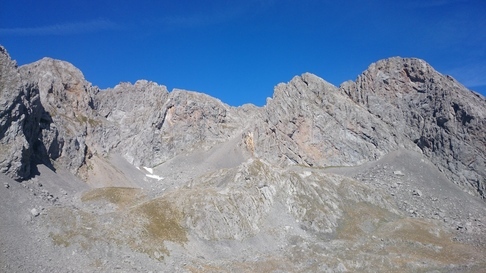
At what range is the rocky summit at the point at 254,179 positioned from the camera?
6371 cm

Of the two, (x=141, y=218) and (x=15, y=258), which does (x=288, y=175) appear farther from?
(x=15, y=258)

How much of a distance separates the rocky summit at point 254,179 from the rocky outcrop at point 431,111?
0.45 meters

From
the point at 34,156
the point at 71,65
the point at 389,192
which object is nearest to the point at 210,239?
the point at 34,156

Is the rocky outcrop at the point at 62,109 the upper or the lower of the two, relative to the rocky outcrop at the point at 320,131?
lower

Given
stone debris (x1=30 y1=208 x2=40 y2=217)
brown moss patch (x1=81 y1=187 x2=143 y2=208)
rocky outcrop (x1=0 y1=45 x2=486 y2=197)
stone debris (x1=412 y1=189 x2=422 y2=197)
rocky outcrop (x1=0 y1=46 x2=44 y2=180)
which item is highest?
rocky outcrop (x1=0 y1=45 x2=486 y2=197)

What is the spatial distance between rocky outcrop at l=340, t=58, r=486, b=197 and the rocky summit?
451mm

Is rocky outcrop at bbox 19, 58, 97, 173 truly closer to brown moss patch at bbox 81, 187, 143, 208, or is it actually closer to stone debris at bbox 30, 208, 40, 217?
brown moss patch at bbox 81, 187, 143, 208

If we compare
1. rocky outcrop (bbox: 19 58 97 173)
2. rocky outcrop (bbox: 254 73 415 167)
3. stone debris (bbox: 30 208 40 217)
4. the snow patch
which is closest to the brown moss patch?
rocky outcrop (bbox: 19 58 97 173)

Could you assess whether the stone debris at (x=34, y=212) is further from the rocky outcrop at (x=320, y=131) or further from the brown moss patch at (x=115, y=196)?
the rocky outcrop at (x=320, y=131)

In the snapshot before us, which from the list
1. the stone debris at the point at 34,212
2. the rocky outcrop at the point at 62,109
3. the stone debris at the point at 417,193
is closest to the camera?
the stone debris at the point at 34,212

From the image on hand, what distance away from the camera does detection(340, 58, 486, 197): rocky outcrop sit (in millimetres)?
126938

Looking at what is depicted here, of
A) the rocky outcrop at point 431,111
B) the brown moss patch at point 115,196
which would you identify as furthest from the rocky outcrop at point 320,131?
the brown moss patch at point 115,196

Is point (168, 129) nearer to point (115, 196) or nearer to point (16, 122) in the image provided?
point (115, 196)

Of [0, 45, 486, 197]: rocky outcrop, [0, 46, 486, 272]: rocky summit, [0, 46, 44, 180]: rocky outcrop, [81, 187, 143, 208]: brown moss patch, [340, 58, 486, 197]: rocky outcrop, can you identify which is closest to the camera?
[0, 46, 486, 272]: rocky summit
